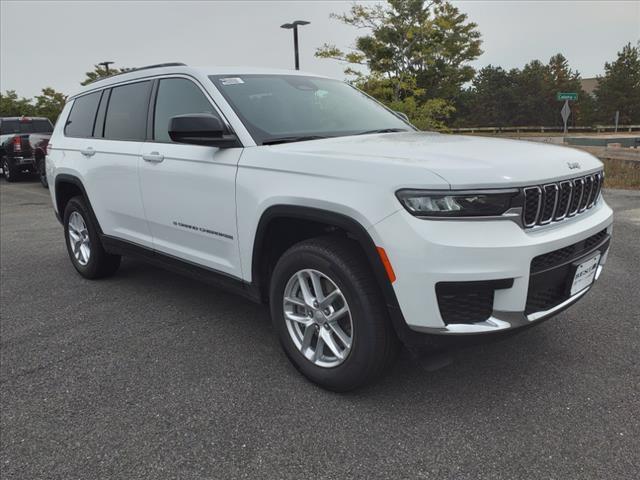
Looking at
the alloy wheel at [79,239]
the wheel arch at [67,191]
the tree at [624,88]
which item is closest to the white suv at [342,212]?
the wheel arch at [67,191]

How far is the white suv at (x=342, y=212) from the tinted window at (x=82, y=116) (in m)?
0.57

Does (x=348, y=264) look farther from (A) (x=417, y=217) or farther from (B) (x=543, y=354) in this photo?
(B) (x=543, y=354)

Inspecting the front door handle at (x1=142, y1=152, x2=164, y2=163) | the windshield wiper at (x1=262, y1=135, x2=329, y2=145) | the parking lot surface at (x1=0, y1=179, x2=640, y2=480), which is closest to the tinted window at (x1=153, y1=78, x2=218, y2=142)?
the front door handle at (x1=142, y1=152, x2=164, y2=163)

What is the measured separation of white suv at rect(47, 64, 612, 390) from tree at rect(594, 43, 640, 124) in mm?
61928

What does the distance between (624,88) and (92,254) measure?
63330mm

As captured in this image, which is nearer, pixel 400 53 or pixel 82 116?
pixel 82 116

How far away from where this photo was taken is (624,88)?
56.1 metres

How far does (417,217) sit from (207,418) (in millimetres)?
1463

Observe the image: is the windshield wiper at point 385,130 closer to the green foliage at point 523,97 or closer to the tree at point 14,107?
the tree at point 14,107

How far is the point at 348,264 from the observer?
8.69 feet

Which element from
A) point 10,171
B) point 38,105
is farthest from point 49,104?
point 10,171

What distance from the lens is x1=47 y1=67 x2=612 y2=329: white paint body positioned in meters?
2.32

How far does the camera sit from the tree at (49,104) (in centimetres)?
3628

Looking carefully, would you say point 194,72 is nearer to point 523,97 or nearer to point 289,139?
point 289,139
